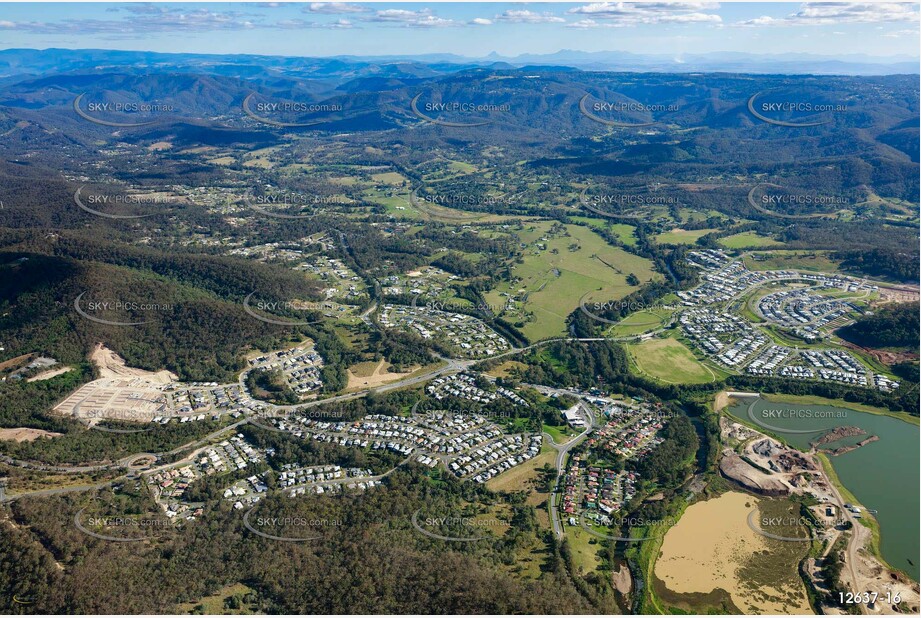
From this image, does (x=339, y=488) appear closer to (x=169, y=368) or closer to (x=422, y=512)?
(x=422, y=512)

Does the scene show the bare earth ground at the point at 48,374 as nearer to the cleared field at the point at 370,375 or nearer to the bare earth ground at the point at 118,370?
the bare earth ground at the point at 118,370

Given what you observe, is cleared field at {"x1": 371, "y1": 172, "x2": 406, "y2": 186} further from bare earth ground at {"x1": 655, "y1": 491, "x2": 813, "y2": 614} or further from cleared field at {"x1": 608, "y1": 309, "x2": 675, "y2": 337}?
bare earth ground at {"x1": 655, "y1": 491, "x2": 813, "y2": 614}

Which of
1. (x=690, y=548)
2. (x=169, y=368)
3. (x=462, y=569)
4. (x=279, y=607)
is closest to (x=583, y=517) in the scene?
(x=690, y=548)

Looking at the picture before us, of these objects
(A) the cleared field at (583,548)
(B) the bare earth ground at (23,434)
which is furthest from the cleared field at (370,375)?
(A) the cleared field at (583,548)

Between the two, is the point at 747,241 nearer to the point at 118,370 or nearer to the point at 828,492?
the point at 828,492

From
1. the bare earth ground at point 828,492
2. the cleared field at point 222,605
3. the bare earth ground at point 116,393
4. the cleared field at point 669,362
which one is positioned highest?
the cleared field at point 669,362

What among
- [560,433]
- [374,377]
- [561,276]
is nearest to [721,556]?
[560,433]

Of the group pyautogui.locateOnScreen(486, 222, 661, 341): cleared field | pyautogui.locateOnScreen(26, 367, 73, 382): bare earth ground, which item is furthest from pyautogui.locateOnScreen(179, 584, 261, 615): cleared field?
pyautogui.locateOnScreen(486, 222, 661, 341): cleared field
